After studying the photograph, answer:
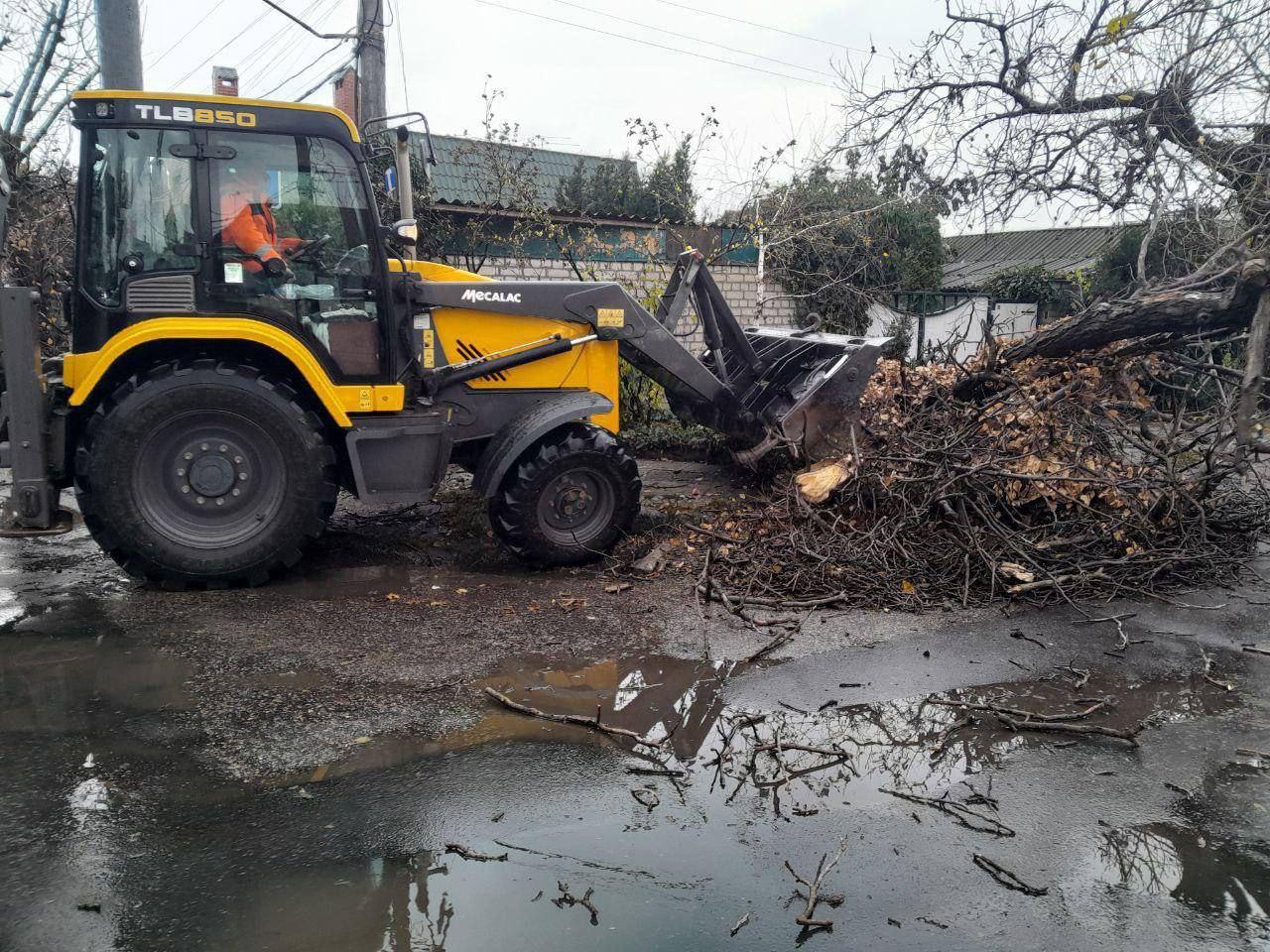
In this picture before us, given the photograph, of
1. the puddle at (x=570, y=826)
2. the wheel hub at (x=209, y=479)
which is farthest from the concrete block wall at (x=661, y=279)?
the puddle at (x=570, y=826)

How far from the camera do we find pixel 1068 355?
291 inches

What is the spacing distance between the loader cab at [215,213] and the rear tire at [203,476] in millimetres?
436

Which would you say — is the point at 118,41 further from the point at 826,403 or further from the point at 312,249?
the point at 826,403

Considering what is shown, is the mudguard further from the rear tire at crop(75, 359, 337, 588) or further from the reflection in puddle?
the reflection in puddle

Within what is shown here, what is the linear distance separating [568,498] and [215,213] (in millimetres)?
2781

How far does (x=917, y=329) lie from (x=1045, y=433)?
35.1ft

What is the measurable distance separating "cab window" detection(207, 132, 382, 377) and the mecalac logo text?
25.8 inches

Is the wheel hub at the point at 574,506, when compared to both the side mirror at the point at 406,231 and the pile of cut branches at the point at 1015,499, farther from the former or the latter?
the side mirror at the point at 406,231

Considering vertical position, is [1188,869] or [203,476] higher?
[203,476]

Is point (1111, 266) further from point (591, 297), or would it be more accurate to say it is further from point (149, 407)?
point (149, 407)

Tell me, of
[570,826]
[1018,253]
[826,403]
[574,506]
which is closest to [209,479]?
[574,506]

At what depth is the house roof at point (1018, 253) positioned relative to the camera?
884 inches

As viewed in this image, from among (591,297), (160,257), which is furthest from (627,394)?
(160,257)

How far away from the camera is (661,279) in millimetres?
11367
